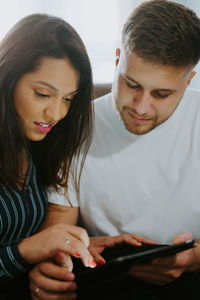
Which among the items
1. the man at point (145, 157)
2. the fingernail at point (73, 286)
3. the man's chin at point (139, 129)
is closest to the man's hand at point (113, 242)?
the man at point (145, 157)

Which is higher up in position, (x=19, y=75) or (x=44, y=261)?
(x=19, y=75)

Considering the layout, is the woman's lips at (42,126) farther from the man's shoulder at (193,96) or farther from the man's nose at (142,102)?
the man's shoulder at (193,96)

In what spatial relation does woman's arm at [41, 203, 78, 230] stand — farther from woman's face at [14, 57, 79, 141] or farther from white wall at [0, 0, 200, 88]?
white wall at [0, 0, 200, 88]

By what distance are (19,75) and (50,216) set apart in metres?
0.42

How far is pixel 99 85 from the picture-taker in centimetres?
132

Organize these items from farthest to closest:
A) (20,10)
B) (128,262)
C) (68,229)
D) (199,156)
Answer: (20,10), (199,156), (68,229), (128,262)

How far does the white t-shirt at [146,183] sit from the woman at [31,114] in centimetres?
17

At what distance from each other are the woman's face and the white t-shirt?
0.83ft

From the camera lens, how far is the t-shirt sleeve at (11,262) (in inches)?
32.4

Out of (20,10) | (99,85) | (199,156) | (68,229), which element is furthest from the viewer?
(20,10)

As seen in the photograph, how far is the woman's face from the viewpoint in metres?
0.84

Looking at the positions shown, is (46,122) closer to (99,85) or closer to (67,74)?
(67,74)

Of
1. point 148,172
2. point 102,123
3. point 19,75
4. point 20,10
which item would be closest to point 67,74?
point 19,75

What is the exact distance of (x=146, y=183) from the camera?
108 centimetres
